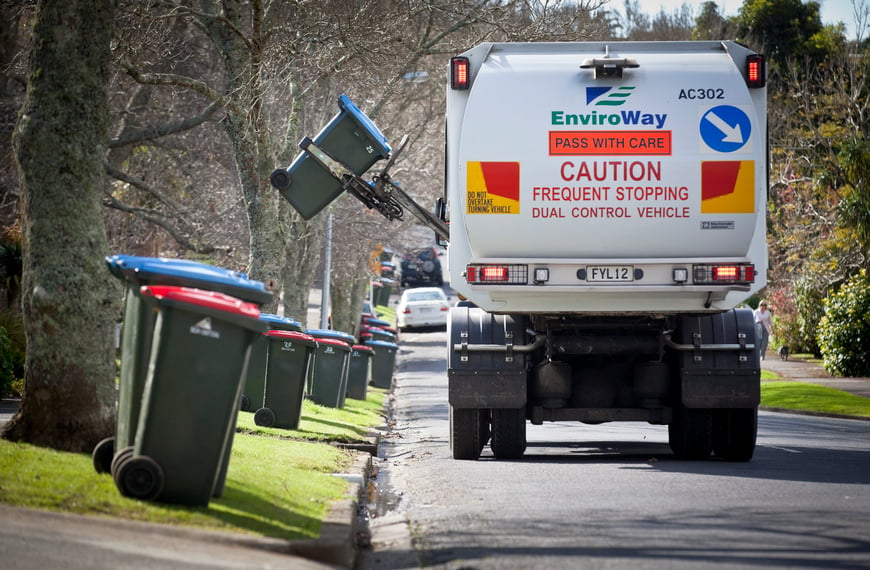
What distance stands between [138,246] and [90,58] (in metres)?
23.3

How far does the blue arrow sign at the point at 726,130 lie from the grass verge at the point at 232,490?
424 centimetres

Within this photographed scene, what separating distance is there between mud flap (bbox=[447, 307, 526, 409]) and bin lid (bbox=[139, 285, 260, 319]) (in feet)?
16.2

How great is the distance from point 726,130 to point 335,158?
15.9ft

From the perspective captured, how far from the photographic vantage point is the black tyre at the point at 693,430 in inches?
506

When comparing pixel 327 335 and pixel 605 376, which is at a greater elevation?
pixel 327 335

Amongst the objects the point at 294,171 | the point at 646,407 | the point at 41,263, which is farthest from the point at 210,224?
the point at 41,263

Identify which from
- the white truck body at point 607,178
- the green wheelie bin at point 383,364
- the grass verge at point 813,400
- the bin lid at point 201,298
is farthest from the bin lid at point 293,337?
the green wheelie bin at point 383,364

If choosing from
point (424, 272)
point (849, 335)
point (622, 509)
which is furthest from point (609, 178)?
point (424, 272)

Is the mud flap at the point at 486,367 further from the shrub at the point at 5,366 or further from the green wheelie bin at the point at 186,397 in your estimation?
the shrub at the point at 5,366

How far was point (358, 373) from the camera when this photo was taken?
23938 millimetres

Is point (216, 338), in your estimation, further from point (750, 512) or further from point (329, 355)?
point (329, 355)

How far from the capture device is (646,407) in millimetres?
12883

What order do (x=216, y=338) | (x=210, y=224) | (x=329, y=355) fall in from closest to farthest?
1. (x=216, y=338)
2. (x=329, y=355)
3. (x=210, y=224)

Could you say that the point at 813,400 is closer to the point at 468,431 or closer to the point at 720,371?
the point at 720,371
